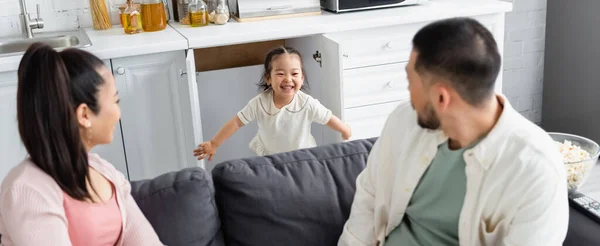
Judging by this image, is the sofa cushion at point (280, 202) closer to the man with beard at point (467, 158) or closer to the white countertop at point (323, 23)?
the man with beard at point (467, 158)

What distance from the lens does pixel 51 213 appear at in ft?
4.11

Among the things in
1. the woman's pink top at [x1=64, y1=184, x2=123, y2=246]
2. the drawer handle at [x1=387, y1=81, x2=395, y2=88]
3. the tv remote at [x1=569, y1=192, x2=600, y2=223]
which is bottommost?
the tv remote at [x1=569, y1=192, x2=600, y2=223]

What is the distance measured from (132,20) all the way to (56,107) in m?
1.48

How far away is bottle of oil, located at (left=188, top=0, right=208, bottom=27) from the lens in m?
2.76

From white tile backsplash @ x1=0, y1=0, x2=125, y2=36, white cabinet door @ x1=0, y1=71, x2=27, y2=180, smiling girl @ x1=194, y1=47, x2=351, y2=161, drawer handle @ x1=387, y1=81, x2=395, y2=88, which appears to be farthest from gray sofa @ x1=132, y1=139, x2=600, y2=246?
white tile backsplash @ x1=0, y1=0, x2=125, y2=36

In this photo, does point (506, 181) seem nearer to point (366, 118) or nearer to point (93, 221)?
point (93, 221)

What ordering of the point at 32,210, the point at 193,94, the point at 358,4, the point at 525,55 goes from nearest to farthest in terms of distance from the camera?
the point at 32,210, the point at 193,94, the point at 358,4, the point at 525,55

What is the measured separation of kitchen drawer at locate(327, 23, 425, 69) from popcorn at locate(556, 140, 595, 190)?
1.10m

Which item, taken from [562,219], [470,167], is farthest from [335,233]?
[562,219]

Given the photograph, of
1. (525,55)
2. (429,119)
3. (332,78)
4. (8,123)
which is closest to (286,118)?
(332,78)

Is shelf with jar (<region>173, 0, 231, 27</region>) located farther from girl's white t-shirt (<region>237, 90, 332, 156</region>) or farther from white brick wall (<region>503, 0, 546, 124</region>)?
white brick wall (<region>503, 0, 546, 124</region>)

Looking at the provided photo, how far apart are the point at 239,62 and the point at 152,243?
1735 millimetres

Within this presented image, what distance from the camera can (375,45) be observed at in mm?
2760

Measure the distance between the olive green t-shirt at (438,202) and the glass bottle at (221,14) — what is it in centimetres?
151
